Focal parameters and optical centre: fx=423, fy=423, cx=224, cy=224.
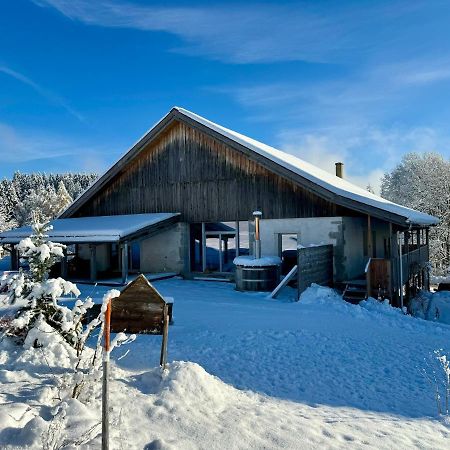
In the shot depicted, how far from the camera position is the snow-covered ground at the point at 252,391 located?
15.6 ft

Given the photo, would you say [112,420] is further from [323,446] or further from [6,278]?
[6,278]

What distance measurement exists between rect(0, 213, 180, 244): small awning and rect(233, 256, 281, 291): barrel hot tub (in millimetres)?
4225

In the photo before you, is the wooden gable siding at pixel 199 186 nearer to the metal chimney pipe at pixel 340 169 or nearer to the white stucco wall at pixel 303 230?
the white stucco wall at pixel 303 230

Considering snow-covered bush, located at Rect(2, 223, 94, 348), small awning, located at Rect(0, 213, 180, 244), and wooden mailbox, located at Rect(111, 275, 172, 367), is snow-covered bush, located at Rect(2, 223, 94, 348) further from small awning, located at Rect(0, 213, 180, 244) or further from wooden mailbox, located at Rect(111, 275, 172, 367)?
small awning, located at Rect(0, 213, 180, 244)

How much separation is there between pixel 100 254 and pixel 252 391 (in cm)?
1652

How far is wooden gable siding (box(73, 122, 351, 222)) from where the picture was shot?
1736 cm

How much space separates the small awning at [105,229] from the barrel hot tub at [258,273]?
4225 millimetres

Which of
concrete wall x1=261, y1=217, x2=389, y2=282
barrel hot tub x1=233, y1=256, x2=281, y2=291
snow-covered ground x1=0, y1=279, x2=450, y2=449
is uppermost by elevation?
concrete wall x1=261, y1=217, x2=389, y2=282


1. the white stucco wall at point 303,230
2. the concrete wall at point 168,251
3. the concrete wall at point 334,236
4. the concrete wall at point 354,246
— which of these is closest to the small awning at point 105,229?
the concrete wall at point 168,251

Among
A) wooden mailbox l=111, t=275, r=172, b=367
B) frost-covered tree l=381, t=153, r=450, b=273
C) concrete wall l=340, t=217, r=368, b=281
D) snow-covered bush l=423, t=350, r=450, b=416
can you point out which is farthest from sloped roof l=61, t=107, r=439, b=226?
frost-covered tree l=381, t=153, r=450, b=273

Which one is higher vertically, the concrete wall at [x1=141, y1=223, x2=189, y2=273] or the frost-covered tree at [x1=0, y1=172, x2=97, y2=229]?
the frost-covered tree at [x1=0, y1=172, x2=97, y2=229]

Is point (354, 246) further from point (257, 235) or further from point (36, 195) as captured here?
point (36, 195)

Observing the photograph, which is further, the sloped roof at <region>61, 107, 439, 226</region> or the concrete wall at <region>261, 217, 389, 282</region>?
the concrete wall at <region>261, 217, 389, 282</region>

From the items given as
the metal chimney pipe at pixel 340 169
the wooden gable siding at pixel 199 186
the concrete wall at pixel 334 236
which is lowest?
the concrete wall at pixel 334 236
